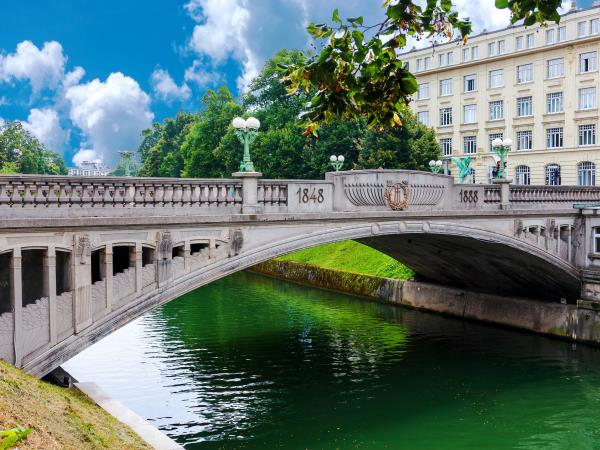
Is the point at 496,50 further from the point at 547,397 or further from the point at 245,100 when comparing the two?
the point at 547,397

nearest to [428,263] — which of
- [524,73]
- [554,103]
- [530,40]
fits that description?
[554,103]

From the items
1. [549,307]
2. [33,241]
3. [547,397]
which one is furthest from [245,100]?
[33,241]

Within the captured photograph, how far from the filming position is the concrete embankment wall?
83.0 feet

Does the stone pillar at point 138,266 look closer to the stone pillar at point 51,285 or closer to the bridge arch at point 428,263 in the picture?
the bridge arch at point 428,263

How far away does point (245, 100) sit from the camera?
5347 centimetres

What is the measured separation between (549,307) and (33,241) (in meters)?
19.3

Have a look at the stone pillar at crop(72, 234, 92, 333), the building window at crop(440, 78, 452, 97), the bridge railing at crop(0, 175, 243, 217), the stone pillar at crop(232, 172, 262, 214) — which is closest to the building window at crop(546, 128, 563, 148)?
the building window at crop(440, 78, 452, 97)

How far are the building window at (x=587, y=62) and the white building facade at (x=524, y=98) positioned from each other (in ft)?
0.21

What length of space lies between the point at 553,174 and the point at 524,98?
234 inches

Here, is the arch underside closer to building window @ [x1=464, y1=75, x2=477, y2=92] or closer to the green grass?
the green grass

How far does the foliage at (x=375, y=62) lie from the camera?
745 centimetres

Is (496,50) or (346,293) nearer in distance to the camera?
(346,293)

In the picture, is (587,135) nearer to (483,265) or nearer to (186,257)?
(483,265)

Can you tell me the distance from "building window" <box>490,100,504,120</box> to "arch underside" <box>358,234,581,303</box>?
27.6 metres
